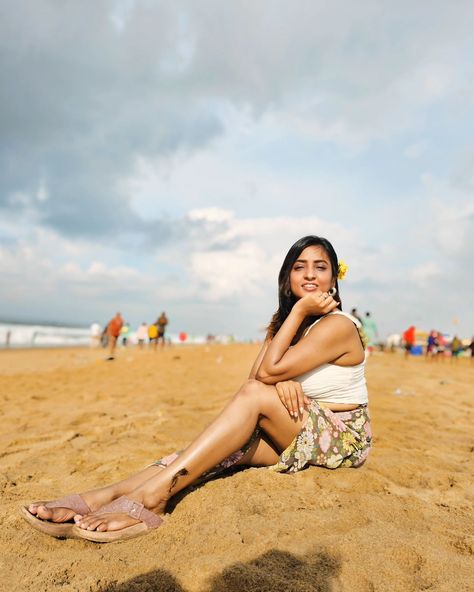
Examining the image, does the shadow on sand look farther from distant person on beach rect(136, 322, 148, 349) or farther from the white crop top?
distant person on beach rect(136, 322, 148, 349)

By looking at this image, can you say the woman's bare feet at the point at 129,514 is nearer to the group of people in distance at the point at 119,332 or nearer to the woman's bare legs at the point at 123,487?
the woman's bare legs at the point at 123,487

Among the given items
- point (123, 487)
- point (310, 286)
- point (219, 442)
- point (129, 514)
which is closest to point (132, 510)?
point (129, 514)

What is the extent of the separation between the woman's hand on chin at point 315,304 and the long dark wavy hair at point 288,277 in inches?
10.0

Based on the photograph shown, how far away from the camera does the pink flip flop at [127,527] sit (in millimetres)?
1918

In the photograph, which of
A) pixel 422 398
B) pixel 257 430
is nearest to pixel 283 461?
pixel 257 430

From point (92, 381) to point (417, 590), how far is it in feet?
25.9

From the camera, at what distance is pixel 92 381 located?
8.54m

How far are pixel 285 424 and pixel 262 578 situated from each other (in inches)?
36.4

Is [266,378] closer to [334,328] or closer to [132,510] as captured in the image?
[334,328]

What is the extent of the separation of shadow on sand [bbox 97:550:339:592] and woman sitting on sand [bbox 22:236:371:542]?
399 mm

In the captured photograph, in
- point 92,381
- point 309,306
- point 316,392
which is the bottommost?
point 92,381

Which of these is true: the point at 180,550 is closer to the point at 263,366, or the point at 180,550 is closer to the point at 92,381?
the point at 263,366

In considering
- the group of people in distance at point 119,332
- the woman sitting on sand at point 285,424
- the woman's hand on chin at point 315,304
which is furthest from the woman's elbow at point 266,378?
the group of people in distance at point 119,332

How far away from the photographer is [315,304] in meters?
2.65
